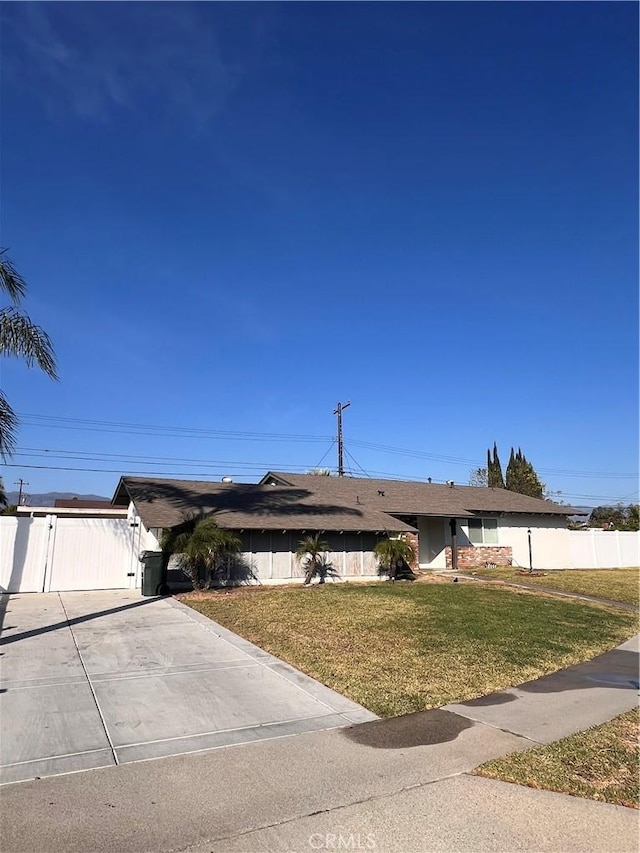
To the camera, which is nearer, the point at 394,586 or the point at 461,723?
the point at 461,723

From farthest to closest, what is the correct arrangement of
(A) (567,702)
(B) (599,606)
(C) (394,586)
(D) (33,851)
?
(C) (394,586)
(B) (599,606)
(A) (567,702)
(D) (33,851)

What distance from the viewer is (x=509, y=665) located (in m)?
8.62

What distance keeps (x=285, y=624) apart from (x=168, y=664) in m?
3.44

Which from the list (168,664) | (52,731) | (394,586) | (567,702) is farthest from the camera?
(394,586)

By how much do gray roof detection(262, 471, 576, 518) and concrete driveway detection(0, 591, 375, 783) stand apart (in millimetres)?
14718

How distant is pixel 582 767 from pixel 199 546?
1237cm

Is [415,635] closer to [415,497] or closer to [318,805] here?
[318,805]

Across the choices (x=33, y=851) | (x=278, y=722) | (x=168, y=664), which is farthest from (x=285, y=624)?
(x=33, y=851)

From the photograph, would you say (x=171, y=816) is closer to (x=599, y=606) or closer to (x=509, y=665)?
(x=509, y=665)

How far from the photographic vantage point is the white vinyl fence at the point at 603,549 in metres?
28.9

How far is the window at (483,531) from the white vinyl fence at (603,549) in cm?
389

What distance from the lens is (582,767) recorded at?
4.91 meters

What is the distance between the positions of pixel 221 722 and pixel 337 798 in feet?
7.07

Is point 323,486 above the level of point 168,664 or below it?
above
